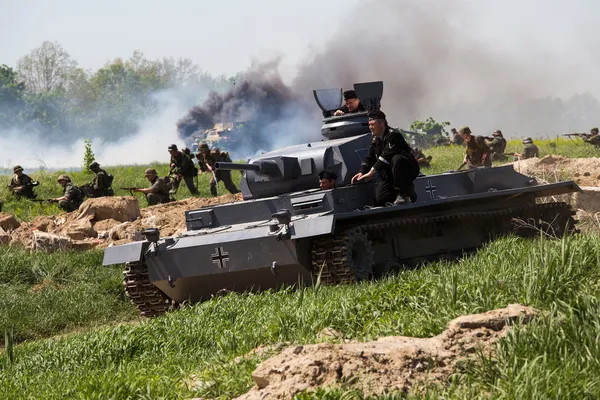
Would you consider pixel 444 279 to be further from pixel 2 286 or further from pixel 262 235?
pixel 2 286

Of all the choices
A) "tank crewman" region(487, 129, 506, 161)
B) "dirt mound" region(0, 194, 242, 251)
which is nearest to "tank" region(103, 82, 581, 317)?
"dirt mound" region(0, 194, 242, 251)

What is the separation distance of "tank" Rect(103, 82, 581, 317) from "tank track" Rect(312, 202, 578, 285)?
13 millimetres

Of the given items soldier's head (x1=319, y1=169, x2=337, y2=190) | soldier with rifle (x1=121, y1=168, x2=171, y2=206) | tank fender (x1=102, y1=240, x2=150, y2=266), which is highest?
soldier's head (x1=319, y1=169, x2=337, y2=190)

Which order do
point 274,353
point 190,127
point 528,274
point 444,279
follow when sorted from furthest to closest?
point 190,127
point 444,279
point 528,274
point 274,353

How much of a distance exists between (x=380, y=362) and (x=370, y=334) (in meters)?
1.17

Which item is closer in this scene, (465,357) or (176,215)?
(465,357)

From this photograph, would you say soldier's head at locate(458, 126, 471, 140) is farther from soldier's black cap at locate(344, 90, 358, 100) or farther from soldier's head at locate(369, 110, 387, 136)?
soldier's head at locate(369, 110, 387, 136)

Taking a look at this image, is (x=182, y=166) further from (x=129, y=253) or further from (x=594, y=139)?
(x=129, y=253)

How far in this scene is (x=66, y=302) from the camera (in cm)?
1297

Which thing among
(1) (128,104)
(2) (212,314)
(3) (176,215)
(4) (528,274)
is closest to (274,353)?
(4) (528,274)

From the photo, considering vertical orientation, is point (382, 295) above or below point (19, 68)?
below

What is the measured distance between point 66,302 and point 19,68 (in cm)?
5662

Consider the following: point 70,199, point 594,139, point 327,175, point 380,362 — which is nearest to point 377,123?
point 327,175

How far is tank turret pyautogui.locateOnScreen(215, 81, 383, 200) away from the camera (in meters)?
12.6
